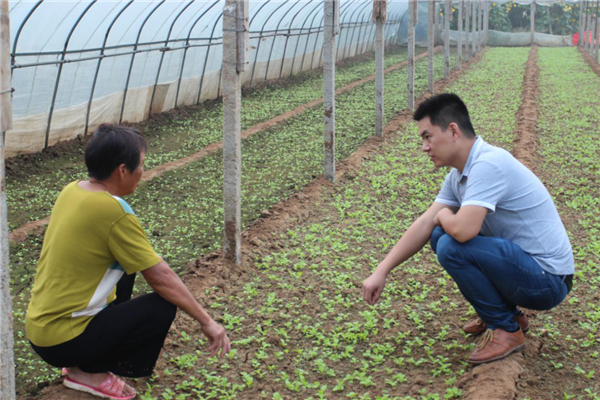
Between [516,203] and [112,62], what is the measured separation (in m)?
10.7

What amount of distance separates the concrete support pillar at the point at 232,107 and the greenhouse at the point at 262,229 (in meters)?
0.02

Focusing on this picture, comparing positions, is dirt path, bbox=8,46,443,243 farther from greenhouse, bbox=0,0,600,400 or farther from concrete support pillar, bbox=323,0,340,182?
concrete support pillar, bbox=323,0,340,182

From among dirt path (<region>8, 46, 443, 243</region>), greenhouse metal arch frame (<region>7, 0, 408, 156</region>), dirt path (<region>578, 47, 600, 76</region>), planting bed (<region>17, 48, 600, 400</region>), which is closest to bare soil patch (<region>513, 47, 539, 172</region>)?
planting bed (<region>17, 48, 600, 400</region>)

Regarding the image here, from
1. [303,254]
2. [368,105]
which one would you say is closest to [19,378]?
[303,254]

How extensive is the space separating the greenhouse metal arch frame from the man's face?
4925 mm

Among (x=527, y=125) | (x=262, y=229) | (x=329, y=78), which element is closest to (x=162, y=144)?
(x=329, y=78)

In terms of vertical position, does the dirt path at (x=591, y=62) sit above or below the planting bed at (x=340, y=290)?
below

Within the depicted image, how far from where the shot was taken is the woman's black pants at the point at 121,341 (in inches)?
140

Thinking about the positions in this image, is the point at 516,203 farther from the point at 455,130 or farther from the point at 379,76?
the point at 379,76

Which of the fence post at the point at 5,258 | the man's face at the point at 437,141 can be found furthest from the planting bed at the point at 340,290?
the man's face at the point at 437,141

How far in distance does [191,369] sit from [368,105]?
13.1 m

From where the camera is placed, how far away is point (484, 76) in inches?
895

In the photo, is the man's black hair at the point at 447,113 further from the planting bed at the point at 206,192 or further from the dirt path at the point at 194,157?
the dirt path at the point at 194,157

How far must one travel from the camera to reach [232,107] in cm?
604
